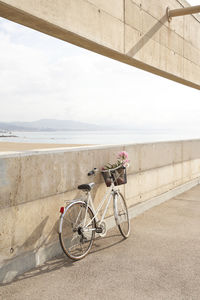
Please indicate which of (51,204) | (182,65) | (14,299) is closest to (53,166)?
(51,204)

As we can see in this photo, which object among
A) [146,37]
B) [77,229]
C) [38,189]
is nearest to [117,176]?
[77,229]

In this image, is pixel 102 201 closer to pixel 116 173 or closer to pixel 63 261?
pixel 116 173

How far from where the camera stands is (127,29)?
267 inches

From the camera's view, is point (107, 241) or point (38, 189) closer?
point (38, 189)

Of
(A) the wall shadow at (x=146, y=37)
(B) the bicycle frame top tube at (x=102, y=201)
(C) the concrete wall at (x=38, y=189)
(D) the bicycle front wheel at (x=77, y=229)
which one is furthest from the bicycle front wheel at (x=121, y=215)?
(A) the wall shadow at (x=146, y=37)

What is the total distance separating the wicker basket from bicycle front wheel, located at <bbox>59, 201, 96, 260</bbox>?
30.5 inches

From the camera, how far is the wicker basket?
18.6ft

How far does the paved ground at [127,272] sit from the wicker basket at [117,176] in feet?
3.11

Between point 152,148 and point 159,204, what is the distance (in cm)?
143

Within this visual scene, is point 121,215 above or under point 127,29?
under

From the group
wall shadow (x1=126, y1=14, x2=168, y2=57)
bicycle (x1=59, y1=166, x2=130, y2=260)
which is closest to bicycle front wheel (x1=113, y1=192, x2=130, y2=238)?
bicycle (x1=59, y1=166, x2=130, y2=260)

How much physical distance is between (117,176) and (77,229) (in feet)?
4.35

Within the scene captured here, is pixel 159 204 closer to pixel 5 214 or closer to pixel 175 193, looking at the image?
pixel 175 193

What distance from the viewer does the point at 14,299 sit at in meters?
3.60
